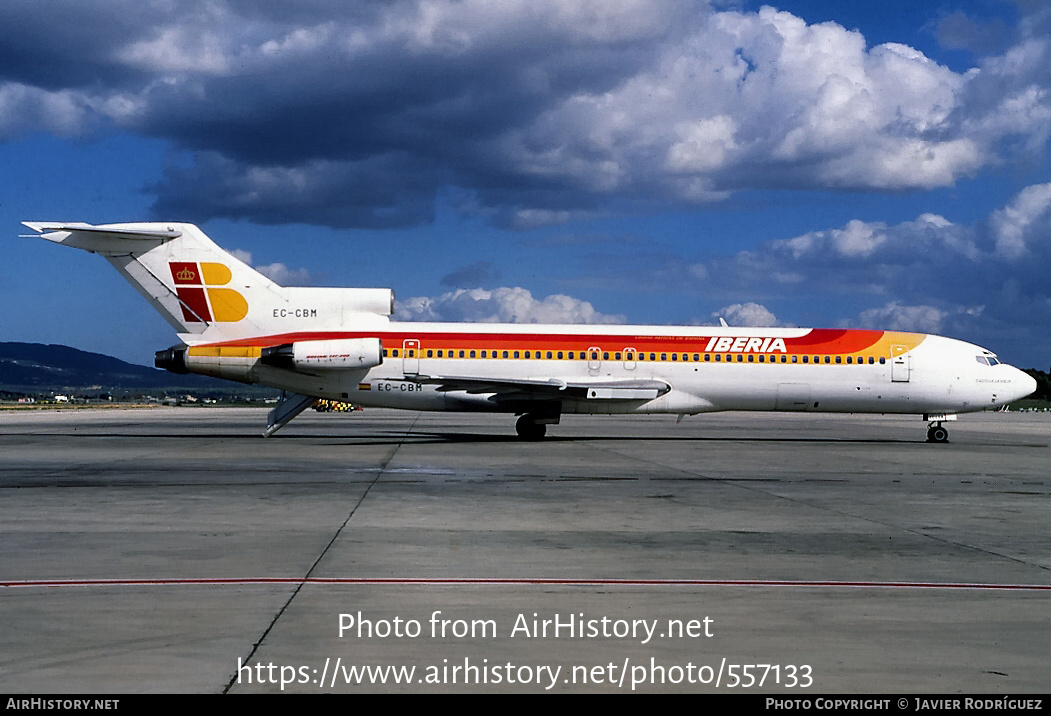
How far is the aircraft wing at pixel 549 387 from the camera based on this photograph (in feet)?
89.2

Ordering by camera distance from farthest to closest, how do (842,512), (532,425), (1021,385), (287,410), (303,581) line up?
(1021,385) → (532,425) → (287,410) → (842,512) → (303,581)

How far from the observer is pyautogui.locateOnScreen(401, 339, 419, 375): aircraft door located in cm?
2872

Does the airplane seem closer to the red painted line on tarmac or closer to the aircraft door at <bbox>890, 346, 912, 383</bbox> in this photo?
the aircraft door at <bbox>890, 346, 912, 383</bbox>

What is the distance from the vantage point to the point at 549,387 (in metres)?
27.7

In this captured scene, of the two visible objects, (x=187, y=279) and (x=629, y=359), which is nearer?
(x=187, y=279)

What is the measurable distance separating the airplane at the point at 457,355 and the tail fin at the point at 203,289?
31 millimetres

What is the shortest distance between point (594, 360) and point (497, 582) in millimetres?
21248

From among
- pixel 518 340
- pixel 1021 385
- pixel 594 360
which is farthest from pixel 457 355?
pixel 1021 385

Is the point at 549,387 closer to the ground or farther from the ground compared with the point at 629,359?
closer to the ground

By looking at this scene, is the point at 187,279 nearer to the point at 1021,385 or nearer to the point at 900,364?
the point at 900,364

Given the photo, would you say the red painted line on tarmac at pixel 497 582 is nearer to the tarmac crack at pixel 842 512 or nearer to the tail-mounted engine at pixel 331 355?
the tarmac crack at pixel 842 512

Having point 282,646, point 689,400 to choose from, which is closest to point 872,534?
point 282,646

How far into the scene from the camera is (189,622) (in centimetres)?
659

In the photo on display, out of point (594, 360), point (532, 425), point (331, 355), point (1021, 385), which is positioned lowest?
point (532, 425)
